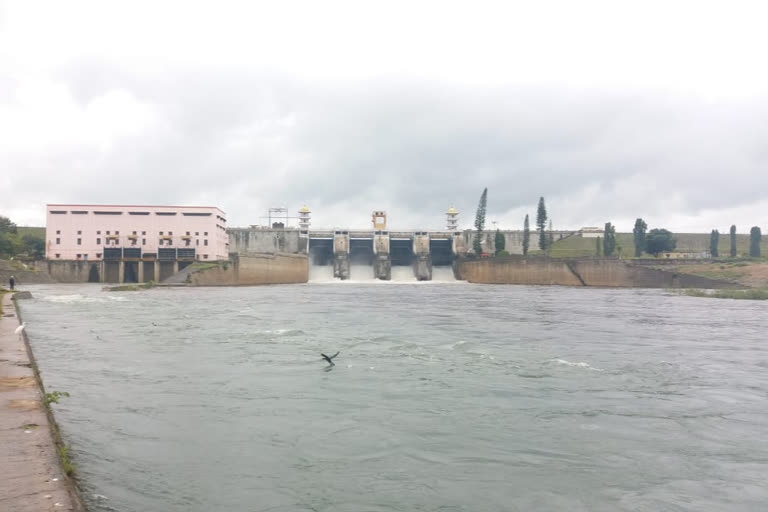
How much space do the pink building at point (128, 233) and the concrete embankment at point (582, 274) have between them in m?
41.8

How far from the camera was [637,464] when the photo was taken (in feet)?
25.3

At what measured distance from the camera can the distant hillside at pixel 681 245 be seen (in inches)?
4141

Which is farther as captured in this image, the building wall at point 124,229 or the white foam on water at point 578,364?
the building wall at point 124,229

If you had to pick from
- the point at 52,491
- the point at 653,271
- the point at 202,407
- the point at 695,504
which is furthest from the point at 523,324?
the point at 653,271

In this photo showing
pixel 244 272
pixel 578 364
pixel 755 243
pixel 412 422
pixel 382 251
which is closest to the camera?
pixel 412 422

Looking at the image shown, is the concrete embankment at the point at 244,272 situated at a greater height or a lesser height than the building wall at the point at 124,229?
lesser

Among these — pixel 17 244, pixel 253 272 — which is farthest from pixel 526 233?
Result: pixel 17 244

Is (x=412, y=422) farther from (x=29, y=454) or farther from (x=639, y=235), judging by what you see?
(x=639, y=235)

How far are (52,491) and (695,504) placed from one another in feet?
20.8

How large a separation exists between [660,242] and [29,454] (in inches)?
4070

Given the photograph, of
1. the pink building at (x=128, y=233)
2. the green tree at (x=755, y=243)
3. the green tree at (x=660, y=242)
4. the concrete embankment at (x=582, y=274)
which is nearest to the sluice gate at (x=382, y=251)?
the concrete embankment at (x=582, y=274)

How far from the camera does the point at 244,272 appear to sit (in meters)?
73.5

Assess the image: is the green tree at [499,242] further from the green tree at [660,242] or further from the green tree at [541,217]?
the green tree at [660,242]

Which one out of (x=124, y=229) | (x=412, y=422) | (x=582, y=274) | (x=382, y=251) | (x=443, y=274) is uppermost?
(x=124, y=229)
